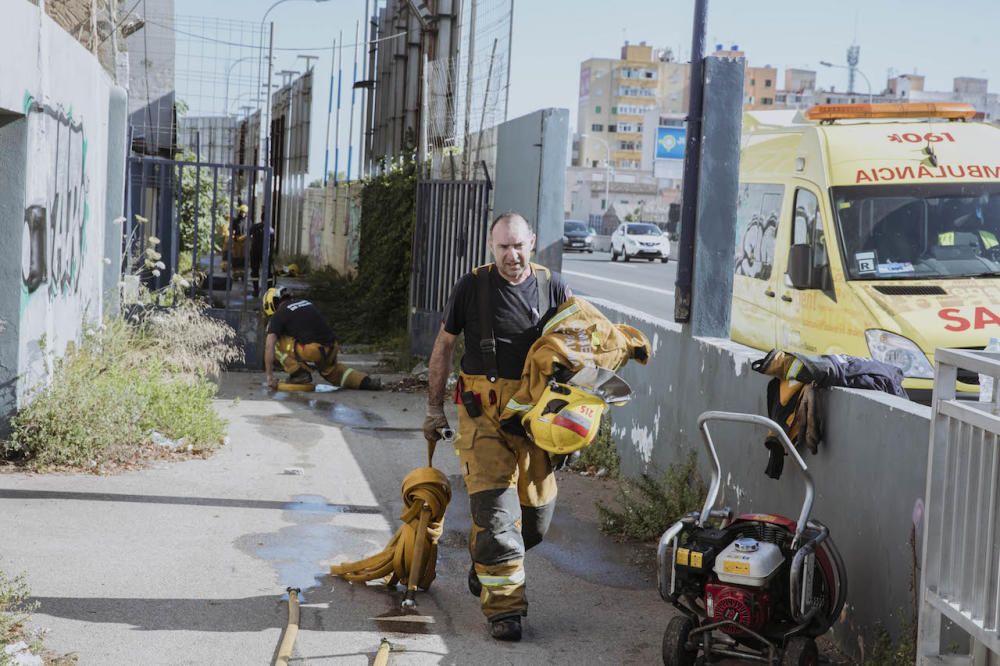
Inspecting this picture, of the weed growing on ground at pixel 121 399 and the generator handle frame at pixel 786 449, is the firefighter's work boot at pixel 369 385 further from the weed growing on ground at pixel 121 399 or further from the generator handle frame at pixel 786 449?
the generator handle frame at pixel 786 449

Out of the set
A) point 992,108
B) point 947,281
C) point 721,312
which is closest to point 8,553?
point 721,312

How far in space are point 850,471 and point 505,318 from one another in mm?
1715

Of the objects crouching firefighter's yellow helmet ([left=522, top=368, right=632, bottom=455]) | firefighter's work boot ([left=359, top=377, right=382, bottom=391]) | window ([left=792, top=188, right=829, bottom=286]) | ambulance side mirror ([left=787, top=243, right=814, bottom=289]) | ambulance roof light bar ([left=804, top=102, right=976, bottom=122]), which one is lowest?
firefighter's work boot ([left=359, top=377, right=382, bottom=391])

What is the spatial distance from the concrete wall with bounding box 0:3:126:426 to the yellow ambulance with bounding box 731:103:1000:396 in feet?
18.4

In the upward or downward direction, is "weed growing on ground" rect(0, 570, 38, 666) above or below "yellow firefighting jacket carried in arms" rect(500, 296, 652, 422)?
below

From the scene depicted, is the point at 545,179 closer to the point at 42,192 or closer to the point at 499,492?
the point at 42,192

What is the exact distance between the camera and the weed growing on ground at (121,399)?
8.09 metres

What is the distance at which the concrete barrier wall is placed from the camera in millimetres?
4625

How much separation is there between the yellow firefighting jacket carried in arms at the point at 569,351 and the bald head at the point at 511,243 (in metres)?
0.29

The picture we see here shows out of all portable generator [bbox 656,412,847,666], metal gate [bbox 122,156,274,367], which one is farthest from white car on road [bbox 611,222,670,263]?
portable generator [bbox 656,412,847,666]

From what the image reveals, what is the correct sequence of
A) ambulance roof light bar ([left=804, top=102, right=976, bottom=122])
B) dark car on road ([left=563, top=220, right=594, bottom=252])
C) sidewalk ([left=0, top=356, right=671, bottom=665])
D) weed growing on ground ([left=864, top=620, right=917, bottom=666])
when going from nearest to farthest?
weed growing on ground ([left=864, top=620, right=917, bottom=666]) < sidewalk ([left=0, top=356, right=671, bottom=665]) < ambulance roof light bar ([left=804, top=102, right=976, bottom=122]) < dark car on road ([left=563, top=220, right=594, bottom=252])

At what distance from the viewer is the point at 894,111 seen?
1046 cm

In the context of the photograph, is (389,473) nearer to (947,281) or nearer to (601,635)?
(601,635)

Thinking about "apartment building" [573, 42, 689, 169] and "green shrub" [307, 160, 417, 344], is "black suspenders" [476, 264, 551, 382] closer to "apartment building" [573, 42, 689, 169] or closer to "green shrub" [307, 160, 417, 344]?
"green shrub" [307, 160, 417, 344]
